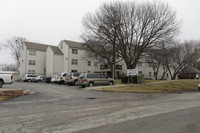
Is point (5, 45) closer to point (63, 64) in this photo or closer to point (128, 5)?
point (63, 64)

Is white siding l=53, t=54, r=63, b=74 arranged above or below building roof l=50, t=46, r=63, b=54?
below

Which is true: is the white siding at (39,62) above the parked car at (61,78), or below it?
above

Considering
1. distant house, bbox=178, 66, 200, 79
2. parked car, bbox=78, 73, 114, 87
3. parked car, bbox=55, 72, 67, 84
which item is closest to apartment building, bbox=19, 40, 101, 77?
parked car, bbox=55, 72, 67, 84

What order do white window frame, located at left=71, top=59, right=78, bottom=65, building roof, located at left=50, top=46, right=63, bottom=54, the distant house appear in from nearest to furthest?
building roof, located at left=50, top=46, right=63, bottom=54
white window frame, located at left=71, top=59, right=78, bottom=65
the distant house

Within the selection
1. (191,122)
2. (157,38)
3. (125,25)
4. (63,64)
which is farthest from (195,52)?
(191,122)

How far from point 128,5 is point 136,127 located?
83.0 ft

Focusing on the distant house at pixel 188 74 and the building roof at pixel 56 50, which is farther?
the distant house at pixel 188 74

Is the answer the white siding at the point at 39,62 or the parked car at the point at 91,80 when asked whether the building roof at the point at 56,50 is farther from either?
the parked car at the point at 91,80

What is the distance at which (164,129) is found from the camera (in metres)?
5.23

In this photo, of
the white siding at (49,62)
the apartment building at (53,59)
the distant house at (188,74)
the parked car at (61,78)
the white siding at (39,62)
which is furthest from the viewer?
the distant house at (188,74)

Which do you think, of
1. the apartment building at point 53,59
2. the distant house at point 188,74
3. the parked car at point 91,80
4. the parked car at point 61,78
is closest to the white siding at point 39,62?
the apartment building at point 53,59

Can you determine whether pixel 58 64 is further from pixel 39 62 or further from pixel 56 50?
pixel 39 62

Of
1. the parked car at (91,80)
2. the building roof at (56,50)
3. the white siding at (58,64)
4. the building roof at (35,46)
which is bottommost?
the parked car at (91,80)

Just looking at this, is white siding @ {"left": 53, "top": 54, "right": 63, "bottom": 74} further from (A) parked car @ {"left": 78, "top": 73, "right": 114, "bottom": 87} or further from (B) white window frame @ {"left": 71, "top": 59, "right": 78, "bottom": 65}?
(A) parked car @ {"left": 78, "top": 73, "right": 114, "bottom": 87}
